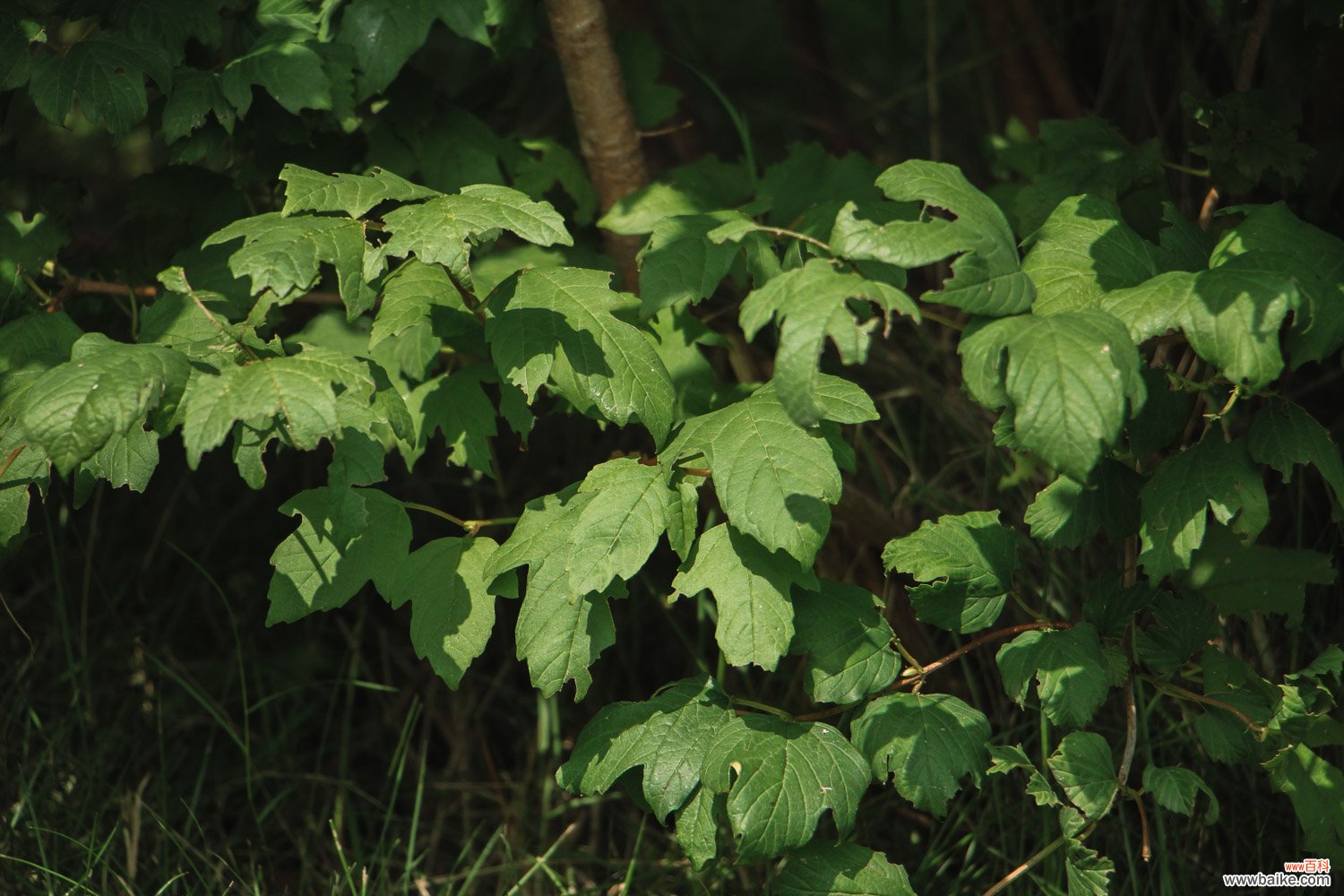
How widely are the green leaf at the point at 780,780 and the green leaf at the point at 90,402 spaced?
0.81 m

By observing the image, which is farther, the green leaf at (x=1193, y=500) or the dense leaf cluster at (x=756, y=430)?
the green leaf at (x=1193, y=500)

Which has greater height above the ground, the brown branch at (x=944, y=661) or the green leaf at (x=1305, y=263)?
the green leaf at (x=1305, y=263)

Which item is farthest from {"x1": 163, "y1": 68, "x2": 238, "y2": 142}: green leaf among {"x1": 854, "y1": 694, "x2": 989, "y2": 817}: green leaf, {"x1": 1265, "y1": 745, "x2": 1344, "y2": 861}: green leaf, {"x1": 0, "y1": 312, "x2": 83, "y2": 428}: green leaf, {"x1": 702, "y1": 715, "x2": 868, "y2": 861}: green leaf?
{"x1": 1265, "y1": 745, "x2": 1344, "y2": 861}: green leaf

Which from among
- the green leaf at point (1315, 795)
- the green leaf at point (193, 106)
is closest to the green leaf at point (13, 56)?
the green leaf at point (193, 106)

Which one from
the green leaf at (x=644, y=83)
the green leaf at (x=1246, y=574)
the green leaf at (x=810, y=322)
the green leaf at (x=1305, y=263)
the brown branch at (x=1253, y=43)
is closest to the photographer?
the green leaf at (x=810, y=322)

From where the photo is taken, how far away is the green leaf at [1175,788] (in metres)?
1.44

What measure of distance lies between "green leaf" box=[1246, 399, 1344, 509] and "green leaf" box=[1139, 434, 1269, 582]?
28 mm

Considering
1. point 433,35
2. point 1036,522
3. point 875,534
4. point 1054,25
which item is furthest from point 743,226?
point 433,35

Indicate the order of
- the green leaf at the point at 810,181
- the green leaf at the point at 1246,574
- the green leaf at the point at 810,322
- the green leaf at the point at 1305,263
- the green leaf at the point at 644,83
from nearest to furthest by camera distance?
1. the green leaf at the point at 810,322
2. the green leaf at the point at 1305,263
3. the green leaf at the point at 1246,574
4. the green leaf at the point at 810,181
5. the green leaf at the point at 644,83

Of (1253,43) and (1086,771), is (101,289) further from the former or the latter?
(1253,43)

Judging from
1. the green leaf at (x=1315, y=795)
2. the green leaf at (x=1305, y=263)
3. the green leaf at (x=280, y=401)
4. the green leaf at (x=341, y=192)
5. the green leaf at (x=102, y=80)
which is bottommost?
the green leaf at (x=1315, y=795)

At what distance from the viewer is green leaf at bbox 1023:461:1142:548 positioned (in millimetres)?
1562

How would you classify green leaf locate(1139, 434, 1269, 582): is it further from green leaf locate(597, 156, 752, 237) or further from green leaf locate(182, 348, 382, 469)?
green leaf locate(182, 348, 382, 469)

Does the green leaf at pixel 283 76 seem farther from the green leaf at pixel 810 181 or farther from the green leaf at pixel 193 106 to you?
the green leaf at pixel 810 181
